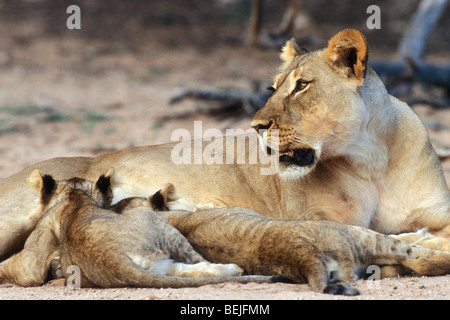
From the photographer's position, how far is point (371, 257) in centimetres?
430

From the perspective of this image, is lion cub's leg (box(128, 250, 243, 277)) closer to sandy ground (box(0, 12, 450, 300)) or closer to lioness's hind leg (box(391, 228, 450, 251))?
sandy ground (box(0, 12, 450, 300))

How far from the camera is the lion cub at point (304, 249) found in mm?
4023

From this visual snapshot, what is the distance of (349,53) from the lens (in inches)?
186

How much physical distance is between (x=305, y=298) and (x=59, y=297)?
1.39m

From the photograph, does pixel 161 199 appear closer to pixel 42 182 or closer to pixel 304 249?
pixel 42 182

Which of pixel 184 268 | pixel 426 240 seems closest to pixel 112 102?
pixel 184 268

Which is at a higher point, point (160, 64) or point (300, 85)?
point (160, 64)

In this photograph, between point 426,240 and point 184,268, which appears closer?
point 184,268

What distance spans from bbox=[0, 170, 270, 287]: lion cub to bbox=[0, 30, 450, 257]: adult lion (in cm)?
52

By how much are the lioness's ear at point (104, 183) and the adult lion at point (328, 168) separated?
302mm

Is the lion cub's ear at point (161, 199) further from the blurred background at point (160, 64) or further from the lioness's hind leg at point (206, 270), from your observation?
the blurred background at point (160, 64)

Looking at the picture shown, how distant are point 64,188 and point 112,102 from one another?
22.6 feet

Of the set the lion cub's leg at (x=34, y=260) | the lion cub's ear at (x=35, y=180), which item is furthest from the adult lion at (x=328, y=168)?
the lion cub's leg at (x=34, y=260)

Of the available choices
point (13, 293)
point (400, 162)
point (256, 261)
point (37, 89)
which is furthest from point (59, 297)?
point (37, 89)
